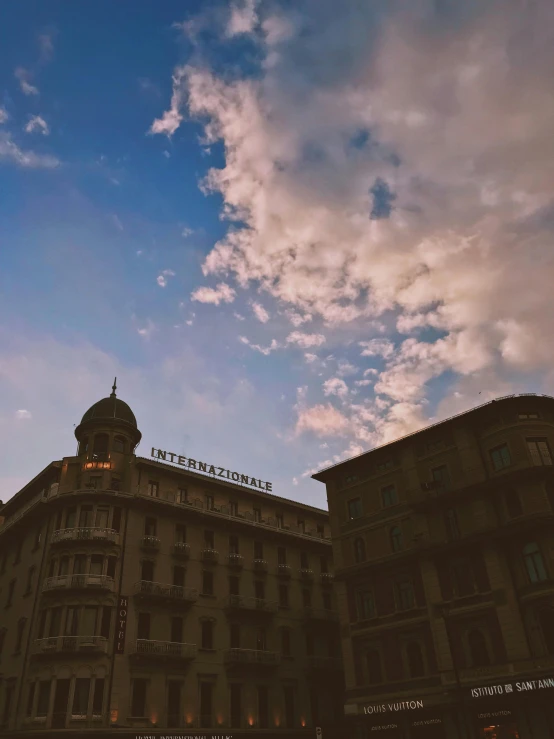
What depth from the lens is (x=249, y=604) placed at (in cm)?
5041

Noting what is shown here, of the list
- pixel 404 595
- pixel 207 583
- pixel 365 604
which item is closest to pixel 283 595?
pixel 207 583

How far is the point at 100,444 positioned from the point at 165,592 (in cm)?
1362

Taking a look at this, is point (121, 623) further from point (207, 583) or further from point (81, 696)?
point (207, 583)

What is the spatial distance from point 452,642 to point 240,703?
64.1 feet

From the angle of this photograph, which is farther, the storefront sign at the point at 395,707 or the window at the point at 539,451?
the window at the point at 539,451

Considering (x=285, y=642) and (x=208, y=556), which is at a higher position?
(x=208, y=556)

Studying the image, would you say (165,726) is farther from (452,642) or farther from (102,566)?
(452,642)

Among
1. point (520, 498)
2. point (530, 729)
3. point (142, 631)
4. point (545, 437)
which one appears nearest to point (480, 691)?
point (530, 729)

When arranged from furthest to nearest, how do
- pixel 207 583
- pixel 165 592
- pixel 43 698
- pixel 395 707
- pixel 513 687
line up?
pixel 207 583
pixel 165 592
pixel 43 698
pixel 395 707
pixel 513 687

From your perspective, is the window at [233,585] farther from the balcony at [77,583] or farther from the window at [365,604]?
the window at [365,604]

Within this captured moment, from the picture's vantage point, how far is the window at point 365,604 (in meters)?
42.3

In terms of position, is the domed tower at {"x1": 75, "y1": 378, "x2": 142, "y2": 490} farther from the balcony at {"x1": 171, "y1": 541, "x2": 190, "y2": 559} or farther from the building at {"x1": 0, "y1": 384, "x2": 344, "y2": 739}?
the balcony at {"x1": 171, "y1": 541, "x2": 190, "y2": 559}

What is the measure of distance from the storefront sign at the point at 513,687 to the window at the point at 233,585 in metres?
22.6

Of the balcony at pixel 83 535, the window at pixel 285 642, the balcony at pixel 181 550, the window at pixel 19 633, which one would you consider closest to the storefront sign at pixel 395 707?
the window at pixel 285 642
